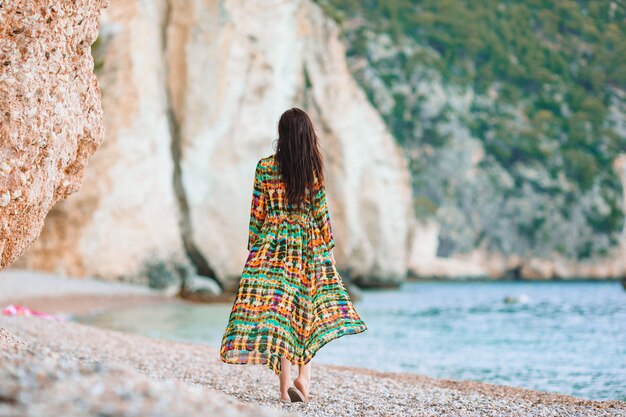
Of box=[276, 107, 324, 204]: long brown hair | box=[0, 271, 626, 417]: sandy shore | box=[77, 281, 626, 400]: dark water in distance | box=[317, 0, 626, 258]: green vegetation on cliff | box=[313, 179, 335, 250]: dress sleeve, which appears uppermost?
box=[317, 0, 626, 258]: green vegetation on cliff

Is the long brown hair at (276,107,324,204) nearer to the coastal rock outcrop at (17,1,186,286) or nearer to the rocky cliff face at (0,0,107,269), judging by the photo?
the rocky cliff face at (0,0,107,269)

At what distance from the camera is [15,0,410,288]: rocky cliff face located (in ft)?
70.0

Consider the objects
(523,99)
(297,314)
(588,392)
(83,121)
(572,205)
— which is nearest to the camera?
(297,314)

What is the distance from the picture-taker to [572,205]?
57.9m

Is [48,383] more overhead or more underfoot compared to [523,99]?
more underfoot

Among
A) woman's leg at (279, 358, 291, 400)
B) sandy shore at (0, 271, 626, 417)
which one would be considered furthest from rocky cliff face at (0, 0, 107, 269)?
woman's leg at (279, 358, 291, 400)

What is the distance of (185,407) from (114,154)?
19.9m

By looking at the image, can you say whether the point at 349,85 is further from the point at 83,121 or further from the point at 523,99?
the point at 523,99

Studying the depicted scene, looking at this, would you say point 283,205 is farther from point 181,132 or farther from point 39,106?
point 181,132

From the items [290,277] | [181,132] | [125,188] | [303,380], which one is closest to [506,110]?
[181,132]

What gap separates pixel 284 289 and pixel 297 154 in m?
0.86

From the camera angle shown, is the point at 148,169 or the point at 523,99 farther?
the point at 523,99

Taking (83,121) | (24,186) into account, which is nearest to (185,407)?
(24,186)

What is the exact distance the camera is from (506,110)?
62.8m
